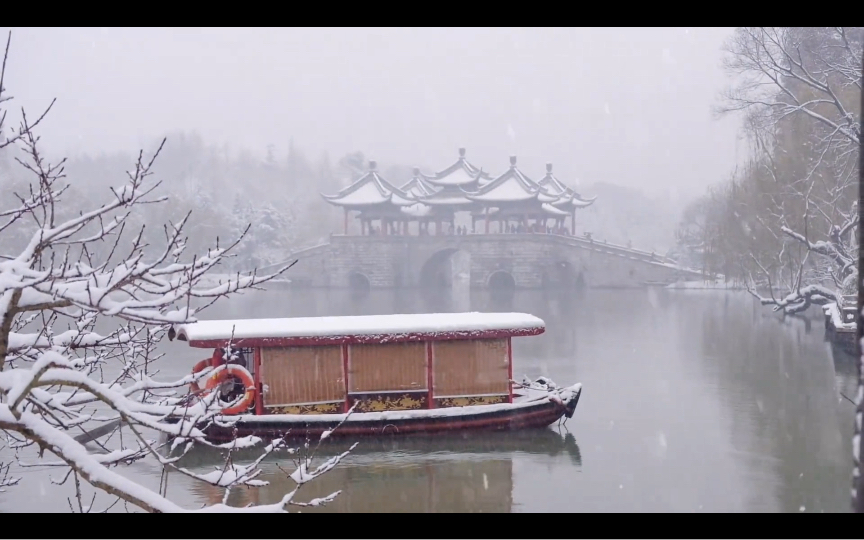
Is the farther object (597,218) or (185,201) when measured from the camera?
(597,218)

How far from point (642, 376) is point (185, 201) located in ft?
109

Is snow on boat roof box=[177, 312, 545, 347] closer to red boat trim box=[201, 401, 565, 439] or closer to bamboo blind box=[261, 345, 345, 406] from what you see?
bamboo blind box=[261, 345, 345, 406]

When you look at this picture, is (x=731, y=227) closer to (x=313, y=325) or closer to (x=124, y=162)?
(x=313, y=325)

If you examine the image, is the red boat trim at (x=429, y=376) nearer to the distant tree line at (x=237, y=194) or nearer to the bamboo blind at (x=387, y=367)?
the bamboo blind at (x=387, y=367)

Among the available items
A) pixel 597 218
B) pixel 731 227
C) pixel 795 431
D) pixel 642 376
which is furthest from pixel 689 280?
pixel 597 218

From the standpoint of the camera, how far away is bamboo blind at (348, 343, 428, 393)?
10.2 meters

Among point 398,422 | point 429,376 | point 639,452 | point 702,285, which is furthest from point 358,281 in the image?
point 639,452

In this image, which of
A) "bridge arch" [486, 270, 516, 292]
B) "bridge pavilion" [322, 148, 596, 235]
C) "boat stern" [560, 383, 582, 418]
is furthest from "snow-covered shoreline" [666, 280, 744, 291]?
"boat stern" [560, 383, 582, 418]

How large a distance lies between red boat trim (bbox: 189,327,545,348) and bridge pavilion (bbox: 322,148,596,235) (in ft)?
99.9

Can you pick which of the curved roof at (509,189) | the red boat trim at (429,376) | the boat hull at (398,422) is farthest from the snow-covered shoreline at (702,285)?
the red boat trim at (429,376)

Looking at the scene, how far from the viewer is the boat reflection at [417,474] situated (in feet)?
27.2

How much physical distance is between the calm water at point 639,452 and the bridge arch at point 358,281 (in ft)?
75.8

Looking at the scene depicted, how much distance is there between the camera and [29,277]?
8.44ft

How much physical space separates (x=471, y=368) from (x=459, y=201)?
3232 centimetres
